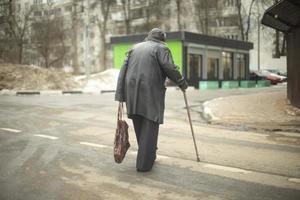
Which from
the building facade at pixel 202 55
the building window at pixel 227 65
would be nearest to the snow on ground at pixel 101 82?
the building facade at pixel 202 55

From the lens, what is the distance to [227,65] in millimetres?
44375

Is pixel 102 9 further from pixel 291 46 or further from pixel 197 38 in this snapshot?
pixel 291 46

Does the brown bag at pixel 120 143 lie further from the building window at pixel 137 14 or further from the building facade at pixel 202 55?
the building window at pixel 137 14

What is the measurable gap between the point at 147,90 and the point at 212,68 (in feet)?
120

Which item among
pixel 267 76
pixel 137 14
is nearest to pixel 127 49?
pixel 267 76

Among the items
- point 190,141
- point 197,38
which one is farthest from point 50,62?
point 190,141

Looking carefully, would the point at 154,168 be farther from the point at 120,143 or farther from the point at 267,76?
the point at 267,76

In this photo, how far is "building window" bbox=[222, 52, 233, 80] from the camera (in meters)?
43.6

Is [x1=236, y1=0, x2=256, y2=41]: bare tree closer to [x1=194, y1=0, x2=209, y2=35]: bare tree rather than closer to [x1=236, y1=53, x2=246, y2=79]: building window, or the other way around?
[x1=194, y1=0, x2=209, y2=35]: bare tree

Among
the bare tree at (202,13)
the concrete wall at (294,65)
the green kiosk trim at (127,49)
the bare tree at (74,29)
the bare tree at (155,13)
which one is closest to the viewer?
the concrete wall at (294,65)

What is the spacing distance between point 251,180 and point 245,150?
2065 mm

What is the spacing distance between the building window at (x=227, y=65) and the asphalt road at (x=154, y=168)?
34.5 meters

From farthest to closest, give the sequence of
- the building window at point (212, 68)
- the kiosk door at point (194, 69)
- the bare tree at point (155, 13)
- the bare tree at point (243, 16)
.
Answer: the bare tree at point (155, 13) < the bare tree at point (243, 16) < the building window at point (212, 68) < the kiosk door at point (194, 69)

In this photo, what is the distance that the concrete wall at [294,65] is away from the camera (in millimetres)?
13258
